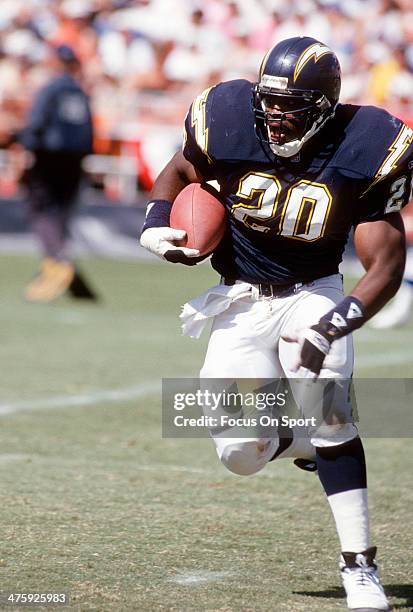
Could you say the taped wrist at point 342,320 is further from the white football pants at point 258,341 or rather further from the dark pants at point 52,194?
the dark pants at point 52,194

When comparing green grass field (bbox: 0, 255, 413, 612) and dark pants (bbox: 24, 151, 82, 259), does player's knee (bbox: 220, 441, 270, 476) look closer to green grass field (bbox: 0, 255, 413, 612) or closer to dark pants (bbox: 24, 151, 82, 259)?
green grass field (bbox: 0, 255, 413, 612)

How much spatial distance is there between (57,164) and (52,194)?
0.93 ft

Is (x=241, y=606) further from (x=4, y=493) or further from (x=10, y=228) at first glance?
(x=10, y=228)

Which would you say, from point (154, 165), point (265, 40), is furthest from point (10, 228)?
point (265, 40)

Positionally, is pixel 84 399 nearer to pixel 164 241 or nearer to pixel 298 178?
pixel 164 241

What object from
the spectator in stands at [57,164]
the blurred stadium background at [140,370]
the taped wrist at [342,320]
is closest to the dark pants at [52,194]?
the spectator in stands at [57,164]

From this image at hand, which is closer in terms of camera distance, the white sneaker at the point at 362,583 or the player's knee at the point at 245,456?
the white sneaker at the point at 362,583

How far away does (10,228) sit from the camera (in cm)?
1321

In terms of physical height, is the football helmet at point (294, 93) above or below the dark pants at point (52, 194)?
above

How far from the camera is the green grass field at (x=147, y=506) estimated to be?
11.0 feet

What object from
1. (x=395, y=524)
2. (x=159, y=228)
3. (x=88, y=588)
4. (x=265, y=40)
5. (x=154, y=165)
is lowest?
(x=154, y=165)

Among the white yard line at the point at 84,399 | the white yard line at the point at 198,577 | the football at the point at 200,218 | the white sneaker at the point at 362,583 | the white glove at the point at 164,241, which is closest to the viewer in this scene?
the white sneaker at the point at 362,583

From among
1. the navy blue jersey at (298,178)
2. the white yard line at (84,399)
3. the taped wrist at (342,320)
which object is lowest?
the white yard line at (84,399)

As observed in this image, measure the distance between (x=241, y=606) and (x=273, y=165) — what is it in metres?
1.29
